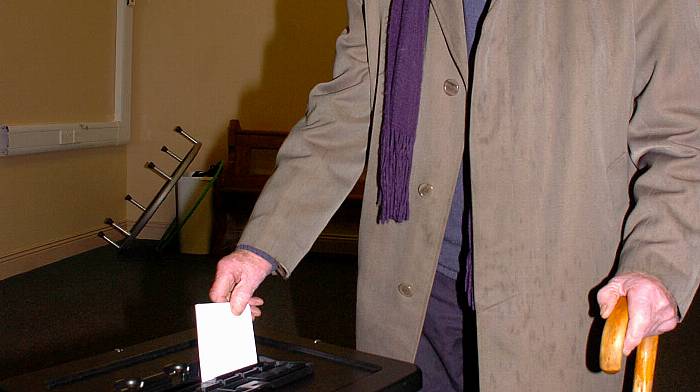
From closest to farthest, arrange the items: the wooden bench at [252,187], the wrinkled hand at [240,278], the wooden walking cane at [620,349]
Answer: the wooden walking cane at [620,349]
the wrinkled hand at [240,278]
the wooden bench at [252,187]

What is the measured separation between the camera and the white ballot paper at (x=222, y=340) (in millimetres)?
1100

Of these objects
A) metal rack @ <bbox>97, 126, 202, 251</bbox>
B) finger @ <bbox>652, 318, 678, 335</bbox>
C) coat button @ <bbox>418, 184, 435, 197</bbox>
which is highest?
coat button @ <bbox>418, 184, 435, 197</bbox>

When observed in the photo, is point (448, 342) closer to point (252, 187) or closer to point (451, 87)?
point (451, 87)

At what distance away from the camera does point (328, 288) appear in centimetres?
510

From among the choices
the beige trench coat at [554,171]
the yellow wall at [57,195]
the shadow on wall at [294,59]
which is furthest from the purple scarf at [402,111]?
the shadow on wall at [294,59]

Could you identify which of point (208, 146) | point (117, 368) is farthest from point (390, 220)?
point (208, 146)

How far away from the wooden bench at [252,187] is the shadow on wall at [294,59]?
246 mm

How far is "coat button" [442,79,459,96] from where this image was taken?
1.31m

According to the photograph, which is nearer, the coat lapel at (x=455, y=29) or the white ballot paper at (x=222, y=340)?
the white ballot paper at (x=222, y=340)

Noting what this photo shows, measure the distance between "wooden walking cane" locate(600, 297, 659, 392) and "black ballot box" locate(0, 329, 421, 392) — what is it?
0.27 m

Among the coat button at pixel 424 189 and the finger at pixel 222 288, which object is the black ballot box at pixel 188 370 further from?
the coat button at pixel 424 189

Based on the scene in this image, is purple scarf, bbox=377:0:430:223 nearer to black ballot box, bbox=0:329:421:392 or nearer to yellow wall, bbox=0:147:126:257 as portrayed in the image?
black ballot box, bbox=0:329:421:392

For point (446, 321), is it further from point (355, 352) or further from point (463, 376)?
point (355, 352)

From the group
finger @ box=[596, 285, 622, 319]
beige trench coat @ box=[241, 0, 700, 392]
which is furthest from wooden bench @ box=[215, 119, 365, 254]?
finger @ box=[596, 285, 622, 319]
